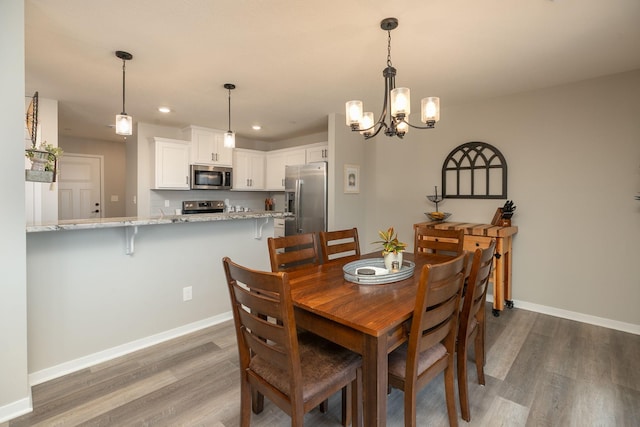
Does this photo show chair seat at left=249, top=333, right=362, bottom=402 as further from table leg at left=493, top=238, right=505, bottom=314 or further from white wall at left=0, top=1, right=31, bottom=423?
table leg at left=493, top=238, right=505, bottom=314

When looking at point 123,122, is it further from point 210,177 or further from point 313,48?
point 210,177

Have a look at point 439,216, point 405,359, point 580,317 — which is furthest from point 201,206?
point 580,317

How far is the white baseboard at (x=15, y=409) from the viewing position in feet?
5.55

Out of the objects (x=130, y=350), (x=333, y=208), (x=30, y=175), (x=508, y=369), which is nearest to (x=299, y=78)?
(x=333, y=208)

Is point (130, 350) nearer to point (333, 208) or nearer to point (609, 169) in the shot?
point (333, 208)

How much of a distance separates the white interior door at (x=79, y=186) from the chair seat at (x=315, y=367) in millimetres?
6140

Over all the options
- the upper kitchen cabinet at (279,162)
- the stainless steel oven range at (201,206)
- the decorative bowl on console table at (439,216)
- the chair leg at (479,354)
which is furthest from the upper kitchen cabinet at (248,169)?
the chair leg at (479,354)

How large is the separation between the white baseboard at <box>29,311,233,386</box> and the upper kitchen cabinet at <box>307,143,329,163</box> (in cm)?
280

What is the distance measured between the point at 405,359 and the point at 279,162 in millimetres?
4652

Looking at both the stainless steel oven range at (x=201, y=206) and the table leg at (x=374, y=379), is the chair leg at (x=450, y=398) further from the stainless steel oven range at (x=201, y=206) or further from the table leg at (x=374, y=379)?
the stainless steel oven range at (x=201, y=206)

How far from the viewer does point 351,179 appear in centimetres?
449

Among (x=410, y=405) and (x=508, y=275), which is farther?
(x=508, y=275)

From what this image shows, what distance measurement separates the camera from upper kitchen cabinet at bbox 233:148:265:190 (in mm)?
5578

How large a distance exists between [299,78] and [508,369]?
9.77 feet
